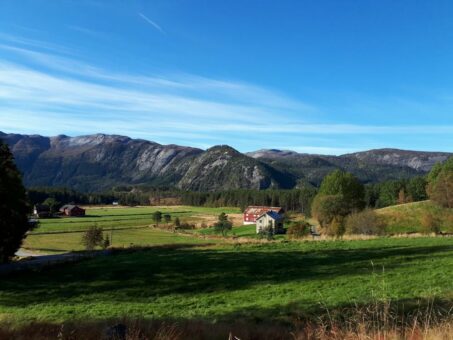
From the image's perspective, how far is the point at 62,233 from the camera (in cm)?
10931

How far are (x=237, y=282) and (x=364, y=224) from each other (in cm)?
4694

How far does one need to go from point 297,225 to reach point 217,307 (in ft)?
204

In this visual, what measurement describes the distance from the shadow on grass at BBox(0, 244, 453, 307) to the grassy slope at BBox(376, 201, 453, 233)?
144ft

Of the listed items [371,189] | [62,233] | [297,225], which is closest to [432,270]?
[297,225]

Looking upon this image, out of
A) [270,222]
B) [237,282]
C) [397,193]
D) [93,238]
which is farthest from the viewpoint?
[397,193]

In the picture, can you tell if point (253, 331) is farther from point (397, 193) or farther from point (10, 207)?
point (397, 193)

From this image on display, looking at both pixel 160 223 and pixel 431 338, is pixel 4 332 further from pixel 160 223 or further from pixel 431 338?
pixel 160 223

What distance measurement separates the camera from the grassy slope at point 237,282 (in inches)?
612

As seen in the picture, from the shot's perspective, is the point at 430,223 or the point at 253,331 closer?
the point at 253,331

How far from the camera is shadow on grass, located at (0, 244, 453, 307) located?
21.3 meters

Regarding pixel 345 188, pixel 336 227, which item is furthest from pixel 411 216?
pixel 336 227

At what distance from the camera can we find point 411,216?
76.2 metres

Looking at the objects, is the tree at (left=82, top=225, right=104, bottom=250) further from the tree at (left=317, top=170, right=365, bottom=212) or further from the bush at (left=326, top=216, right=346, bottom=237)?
the tree at (left=317, top=170, right=365, bottom=212)

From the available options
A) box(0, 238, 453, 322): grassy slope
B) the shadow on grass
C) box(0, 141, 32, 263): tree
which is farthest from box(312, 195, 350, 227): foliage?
box(0, 141, 32, 263): tree
